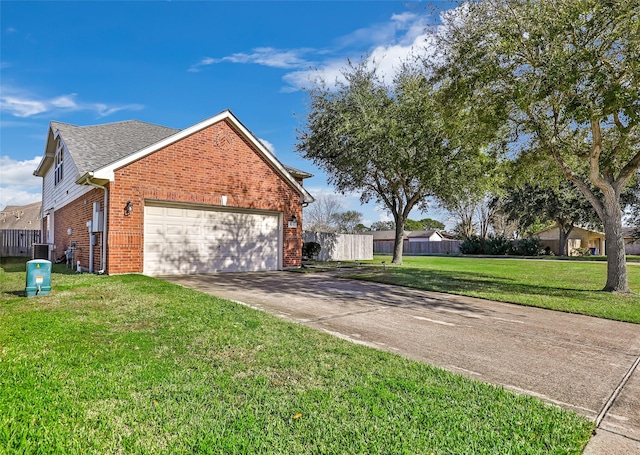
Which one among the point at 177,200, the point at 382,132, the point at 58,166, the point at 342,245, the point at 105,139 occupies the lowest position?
the point at 342,245

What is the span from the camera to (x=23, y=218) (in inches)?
1407

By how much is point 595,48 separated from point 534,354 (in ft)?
25.1

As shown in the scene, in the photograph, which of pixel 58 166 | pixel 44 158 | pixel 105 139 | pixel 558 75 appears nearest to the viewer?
pixel 558 75

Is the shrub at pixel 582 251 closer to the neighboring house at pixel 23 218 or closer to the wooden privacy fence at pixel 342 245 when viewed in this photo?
the wooden privacy fence at pixel 342 245

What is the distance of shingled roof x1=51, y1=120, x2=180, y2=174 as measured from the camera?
11125 millimetres

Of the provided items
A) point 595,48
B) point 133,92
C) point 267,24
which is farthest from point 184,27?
point 595,48

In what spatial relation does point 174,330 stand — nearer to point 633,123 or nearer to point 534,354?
point 534,354

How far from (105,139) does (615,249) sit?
1619 centimetres

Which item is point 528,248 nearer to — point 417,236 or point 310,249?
point 310,249

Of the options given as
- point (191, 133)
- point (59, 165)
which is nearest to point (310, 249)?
point (191, 133)

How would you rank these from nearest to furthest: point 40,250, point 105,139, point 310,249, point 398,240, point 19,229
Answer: point 105,139 → point 40,250 → point 398,240 → point 310,249 → point 19,229

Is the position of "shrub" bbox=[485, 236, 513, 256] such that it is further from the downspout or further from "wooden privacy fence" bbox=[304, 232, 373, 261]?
the downspout

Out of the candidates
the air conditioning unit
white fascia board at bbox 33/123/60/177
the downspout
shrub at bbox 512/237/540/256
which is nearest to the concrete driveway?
the downspout

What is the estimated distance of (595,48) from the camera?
8203mm
